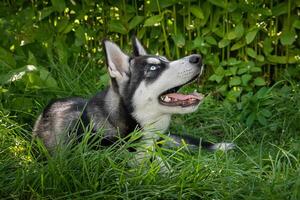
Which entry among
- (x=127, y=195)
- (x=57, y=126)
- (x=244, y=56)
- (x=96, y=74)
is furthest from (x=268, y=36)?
(x=127, y=195)

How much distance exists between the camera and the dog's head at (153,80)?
5.13 metres

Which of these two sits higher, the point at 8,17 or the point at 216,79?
the point at 8,17

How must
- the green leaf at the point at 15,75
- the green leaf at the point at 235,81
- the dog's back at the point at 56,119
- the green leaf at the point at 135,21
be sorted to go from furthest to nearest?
the green leaf at the point at 135,21, the green leaf at the point at 235,81, the green leaf at the point at 15,75, the dog's back at the point at 56,119

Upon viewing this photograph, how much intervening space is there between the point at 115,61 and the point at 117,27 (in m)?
1.53

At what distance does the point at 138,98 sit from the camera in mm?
5148

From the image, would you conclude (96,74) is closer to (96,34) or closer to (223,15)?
(96,34)

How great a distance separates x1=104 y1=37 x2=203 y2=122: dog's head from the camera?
5133 millimetres

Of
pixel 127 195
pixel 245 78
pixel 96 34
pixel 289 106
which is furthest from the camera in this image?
pixel 96 34

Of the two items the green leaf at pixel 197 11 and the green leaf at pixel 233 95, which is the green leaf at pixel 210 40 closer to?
the green leaf at pixel 197 11

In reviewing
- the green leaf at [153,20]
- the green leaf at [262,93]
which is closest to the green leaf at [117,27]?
the green leaf at [153,20]

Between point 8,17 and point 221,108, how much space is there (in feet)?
7.28

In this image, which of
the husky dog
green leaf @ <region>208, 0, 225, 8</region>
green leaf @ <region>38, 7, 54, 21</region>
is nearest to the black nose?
the husky dog

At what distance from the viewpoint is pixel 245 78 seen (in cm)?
652

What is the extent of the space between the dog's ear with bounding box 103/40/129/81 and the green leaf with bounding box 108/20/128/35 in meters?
1.46
